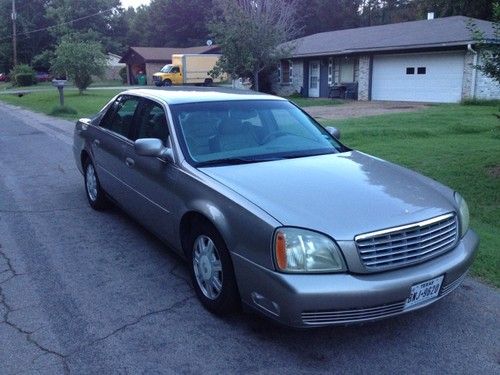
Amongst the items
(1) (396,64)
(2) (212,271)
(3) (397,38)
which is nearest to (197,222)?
(2) (212,271)

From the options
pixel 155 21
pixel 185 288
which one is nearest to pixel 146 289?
pixel 185 288

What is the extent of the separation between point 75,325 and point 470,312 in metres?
2.83

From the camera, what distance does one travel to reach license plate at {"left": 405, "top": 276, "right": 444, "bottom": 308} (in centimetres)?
317

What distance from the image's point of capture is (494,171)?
7.94m

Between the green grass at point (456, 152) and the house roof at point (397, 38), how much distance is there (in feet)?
25.0

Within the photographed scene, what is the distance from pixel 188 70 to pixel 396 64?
22868 millimetres

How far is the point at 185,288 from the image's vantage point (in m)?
4.25

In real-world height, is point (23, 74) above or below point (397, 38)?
below

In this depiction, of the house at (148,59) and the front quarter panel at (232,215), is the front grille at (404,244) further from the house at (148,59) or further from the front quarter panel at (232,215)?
the house at (148,59)

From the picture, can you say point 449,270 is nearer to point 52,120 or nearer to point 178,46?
point 52,120

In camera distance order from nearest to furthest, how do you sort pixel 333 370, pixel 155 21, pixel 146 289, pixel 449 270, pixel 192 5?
pixel 333 370
pixel 449 270
pixel 146 289
pixel 192 5
pixel 155 21

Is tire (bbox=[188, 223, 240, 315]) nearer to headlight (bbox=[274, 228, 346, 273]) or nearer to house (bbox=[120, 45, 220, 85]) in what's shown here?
headlight (bbox=[274, 228, 346, 273])

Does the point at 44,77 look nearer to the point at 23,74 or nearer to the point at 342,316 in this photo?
the point at 23,74

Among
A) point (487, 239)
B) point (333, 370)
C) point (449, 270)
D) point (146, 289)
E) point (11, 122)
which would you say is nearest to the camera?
point (333, 370)
